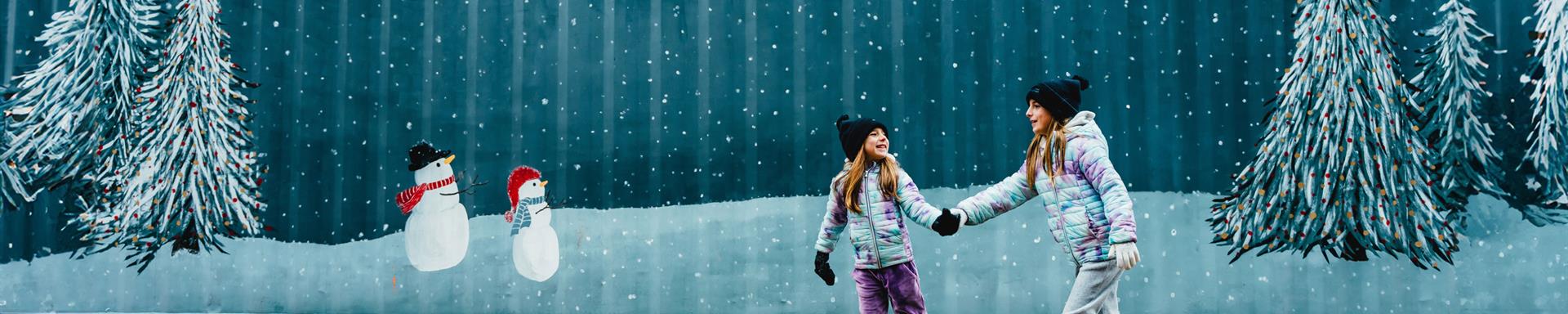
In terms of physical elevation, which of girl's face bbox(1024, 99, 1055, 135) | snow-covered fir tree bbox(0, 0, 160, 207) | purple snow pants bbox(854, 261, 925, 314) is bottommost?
purple snow pants bbox(854, 261, 925, 314)

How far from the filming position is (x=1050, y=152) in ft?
12.3

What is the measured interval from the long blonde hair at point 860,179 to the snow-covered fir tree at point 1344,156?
205 cm

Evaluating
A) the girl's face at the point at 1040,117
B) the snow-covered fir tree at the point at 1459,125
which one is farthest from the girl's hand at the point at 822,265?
the snow-covered fir tree at the point at 1459,125

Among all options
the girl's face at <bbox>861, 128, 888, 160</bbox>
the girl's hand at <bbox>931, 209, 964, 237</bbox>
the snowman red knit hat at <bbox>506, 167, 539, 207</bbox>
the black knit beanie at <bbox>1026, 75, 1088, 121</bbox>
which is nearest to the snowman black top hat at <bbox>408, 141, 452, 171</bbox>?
the snowman red knit hat at <bbox>506, 167, 539, 207</bbox>

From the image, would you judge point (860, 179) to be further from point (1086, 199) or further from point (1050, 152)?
point (1086, 199)

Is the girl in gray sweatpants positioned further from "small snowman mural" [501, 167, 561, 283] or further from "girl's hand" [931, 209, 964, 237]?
"small snowman mural" [501, 167, 561, 283]

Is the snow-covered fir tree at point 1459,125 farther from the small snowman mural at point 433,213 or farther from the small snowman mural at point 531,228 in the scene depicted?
the small snowman mural at point 433,213

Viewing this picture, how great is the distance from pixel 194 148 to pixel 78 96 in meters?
0.79

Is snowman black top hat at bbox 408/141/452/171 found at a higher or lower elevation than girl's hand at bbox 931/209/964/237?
higher

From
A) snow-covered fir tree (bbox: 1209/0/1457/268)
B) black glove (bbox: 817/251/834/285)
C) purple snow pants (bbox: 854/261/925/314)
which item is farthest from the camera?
snow-covered fir tree (bbox: 1209/0/1457/268)

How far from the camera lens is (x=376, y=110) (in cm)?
545

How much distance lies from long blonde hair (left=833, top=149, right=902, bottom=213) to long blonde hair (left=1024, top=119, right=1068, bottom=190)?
528mm

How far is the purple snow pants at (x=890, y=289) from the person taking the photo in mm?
4000

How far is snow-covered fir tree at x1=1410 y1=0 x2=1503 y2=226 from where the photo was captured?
15.9 ft
